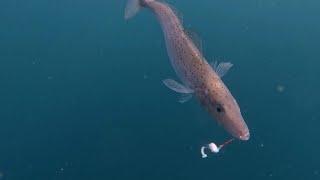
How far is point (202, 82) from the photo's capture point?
16.6ft

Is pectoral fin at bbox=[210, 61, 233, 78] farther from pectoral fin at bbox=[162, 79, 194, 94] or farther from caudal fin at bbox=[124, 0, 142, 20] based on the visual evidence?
caudal fin at bbox=[124, 0, 142, 20]

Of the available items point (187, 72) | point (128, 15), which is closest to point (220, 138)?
point (128, 15)

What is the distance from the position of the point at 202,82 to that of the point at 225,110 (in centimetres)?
44

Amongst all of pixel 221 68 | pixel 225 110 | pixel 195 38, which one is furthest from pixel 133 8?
pixel 225 110

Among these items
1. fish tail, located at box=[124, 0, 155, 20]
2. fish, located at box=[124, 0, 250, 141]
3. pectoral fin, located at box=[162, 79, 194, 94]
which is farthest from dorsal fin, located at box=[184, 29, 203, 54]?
fish tail, located at box=[124, 0, 155, 20]

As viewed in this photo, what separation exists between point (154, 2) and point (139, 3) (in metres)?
0.36

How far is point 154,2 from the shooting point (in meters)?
6.46

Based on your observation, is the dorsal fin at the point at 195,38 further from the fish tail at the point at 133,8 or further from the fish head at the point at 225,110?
the fish tail at the point at 133,8

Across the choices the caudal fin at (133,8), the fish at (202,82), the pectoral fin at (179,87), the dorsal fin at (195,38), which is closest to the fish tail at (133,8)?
the caudal fin at (133,8)

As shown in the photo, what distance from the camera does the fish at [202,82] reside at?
4.73 metres

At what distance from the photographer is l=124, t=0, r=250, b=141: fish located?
473 cm

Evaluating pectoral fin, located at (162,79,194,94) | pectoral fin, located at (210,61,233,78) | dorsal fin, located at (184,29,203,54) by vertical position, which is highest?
dorsal fin, located at (184,29,203,54)

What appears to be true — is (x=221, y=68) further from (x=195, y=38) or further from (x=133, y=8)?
(x=133, y=8)

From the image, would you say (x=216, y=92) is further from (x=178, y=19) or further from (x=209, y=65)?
(x=178, y=19)
